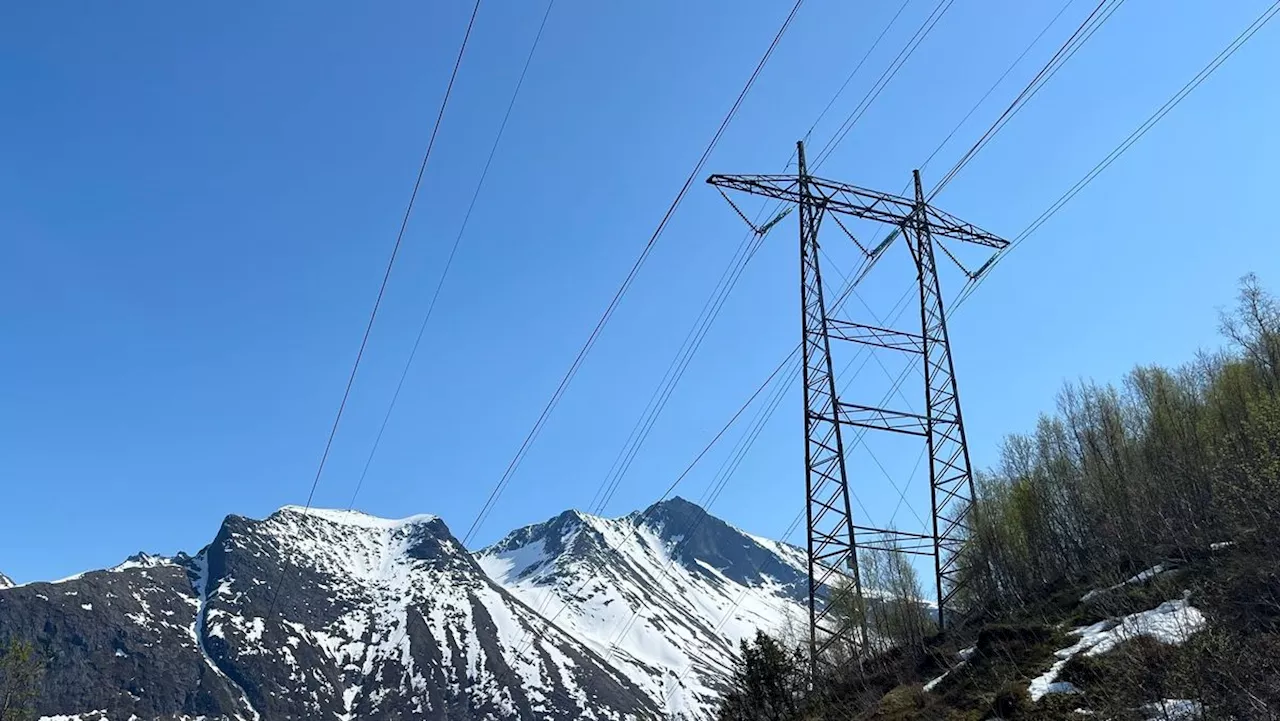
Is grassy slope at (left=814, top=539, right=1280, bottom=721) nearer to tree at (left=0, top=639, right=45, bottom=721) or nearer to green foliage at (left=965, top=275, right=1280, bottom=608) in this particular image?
green foliage at (left=965, top=275, right=1280, bottom=608)

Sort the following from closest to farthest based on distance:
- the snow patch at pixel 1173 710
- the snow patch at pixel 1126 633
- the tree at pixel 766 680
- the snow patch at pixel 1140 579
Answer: the snow patch at pixel 1173 710
the snow patch at pixel 1126 633
the snow patch at pixel 1140 579
the tree at pixel 766 680

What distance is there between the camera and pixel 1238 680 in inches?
729

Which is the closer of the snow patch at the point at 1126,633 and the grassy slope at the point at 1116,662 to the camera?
the grassy slope at the point at 1116,662

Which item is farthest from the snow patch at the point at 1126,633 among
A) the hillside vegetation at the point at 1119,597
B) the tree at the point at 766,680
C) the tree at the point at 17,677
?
the tree at the point at 17,677

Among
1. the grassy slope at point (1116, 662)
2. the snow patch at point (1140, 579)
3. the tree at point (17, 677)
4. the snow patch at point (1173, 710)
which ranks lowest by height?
the snow patch at point (1173, 710)

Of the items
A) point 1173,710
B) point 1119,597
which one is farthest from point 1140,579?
point 1173,710

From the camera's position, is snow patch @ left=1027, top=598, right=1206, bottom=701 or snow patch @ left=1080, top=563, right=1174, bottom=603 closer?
snow patch @ left=1027, top=598, right=1206, bottom=701

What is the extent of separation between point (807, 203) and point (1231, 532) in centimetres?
2039

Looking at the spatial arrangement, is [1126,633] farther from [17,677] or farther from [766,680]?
[17,677]

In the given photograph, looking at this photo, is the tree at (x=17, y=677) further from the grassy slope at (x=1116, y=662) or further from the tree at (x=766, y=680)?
the grassy slope at (x=1116, y=662)

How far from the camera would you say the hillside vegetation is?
809 inches

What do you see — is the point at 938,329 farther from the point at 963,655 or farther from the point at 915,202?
the point at 963,655

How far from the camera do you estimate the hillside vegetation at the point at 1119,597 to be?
67.4 feet

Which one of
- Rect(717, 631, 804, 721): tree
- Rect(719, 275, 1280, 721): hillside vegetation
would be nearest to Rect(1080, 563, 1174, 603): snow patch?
Rect(719, 275, 1280, 721): hillside vegetation
